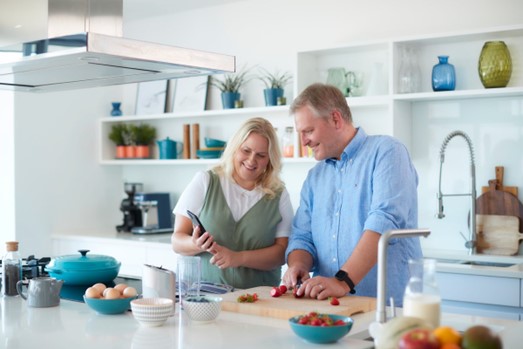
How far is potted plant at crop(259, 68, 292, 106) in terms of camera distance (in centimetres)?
521

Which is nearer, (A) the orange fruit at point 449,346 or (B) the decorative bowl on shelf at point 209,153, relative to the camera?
(A) the orange fruit at point 449,346

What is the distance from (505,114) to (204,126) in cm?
243

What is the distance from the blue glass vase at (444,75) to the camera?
446 cm

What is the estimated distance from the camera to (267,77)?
5422 mm

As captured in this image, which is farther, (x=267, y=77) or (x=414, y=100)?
(x=267, y=77)

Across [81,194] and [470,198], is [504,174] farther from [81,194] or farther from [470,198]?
[81,194]

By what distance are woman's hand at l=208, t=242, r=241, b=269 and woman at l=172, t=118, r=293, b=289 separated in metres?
0.10

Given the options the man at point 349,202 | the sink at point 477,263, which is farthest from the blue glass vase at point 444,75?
the man at point 349,202

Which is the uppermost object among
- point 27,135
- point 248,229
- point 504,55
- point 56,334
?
point 504,55

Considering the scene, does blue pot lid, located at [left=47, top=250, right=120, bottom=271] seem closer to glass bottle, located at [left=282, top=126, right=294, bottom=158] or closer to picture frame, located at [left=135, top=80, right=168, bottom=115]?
glass bottle, located at [left=282, top=126, right=294, bottom=158]

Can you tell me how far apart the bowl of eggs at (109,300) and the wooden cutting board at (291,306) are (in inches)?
13.2

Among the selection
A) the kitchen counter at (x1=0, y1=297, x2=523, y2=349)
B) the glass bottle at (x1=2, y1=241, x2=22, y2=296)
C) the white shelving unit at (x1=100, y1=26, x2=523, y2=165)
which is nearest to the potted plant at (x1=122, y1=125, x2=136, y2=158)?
the white shelving unit at (x1=100, y1=26, x2=523, y2=165)

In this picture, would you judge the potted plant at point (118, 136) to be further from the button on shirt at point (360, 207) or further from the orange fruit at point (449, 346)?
the orange fruit at point (449, 346)

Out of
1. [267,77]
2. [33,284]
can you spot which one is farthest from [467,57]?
[33,284]
